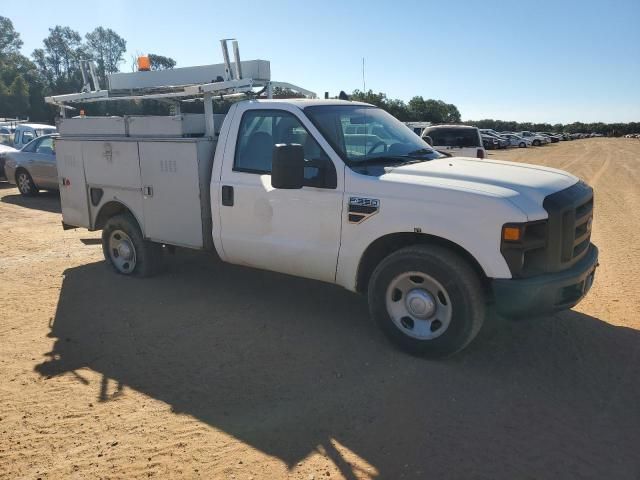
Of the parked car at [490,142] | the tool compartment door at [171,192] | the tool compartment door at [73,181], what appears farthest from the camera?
the parked car at [490,142]

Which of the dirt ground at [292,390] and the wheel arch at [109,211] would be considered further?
the wheel arch at [109,211]

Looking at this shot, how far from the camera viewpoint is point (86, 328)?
4.96 m

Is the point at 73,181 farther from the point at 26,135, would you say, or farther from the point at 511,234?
the point at 26,135

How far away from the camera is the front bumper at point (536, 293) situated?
3.68 meters

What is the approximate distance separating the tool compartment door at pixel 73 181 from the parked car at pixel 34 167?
6.74 m

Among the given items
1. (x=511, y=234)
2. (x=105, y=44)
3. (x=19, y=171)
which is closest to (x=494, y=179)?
(x=511, y=234)

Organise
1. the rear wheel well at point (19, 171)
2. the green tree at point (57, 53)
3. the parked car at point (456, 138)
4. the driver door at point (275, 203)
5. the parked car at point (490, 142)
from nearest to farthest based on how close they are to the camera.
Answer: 1. the driver door at point (275, 203)
2. the parked car at point (456, 138)
3. the rear wheel well at point (19, 171)
4. the parked car at point (490, 142)
5. the green tree at point (57, 53)

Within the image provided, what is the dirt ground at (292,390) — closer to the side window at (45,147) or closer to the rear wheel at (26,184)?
the side window at (45,147)

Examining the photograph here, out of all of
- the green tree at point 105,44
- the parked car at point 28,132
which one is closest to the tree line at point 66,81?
the green tree at point 105,44

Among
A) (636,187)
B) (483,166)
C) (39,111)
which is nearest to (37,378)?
(483,166)

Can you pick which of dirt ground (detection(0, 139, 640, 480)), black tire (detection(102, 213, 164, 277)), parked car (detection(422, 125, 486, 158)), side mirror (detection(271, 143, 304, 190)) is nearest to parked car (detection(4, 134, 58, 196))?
black tire (detection(102, 213, 164, 277))

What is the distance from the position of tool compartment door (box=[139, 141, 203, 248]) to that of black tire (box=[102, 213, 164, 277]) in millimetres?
306

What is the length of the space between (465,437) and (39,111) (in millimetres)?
64576

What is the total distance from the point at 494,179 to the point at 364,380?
179cm
